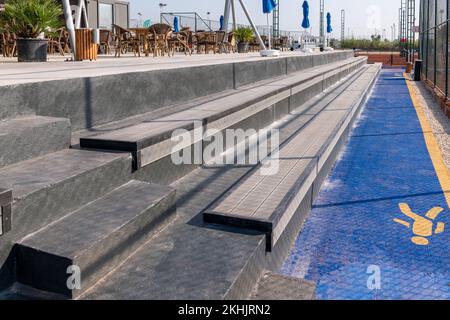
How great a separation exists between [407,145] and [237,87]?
2.64 meters

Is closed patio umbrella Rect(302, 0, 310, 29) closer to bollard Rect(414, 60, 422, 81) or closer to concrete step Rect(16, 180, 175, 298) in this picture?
bollard Rect(414, 60, 422, 81)

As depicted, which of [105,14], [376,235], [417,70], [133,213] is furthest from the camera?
[105,14]

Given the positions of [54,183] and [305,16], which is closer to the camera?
[54,183]

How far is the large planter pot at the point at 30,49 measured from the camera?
7.50 meters

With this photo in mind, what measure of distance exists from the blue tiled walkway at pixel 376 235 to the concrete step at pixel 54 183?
1237mm

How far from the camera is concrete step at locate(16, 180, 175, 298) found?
2141 mm

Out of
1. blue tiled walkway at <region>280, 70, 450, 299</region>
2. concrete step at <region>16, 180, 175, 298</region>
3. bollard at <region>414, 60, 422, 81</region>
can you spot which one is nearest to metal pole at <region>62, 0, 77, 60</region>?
blue tiled walkway at <region>280, 70, 450, 299</region>

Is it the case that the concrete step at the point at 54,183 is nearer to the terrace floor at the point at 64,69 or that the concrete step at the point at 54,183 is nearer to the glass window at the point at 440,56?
the terrace floor at the point at 64,69

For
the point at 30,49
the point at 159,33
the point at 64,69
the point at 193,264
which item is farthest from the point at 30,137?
the point at 159,33

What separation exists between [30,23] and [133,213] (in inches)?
232

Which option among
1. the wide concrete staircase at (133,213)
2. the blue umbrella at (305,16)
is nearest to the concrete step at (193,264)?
the wide concrete staircase at (133,213)

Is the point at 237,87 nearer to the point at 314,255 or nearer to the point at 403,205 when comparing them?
the point at 403,205

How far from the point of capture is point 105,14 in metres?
25.4

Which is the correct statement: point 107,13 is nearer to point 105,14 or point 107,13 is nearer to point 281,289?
point 105,14
